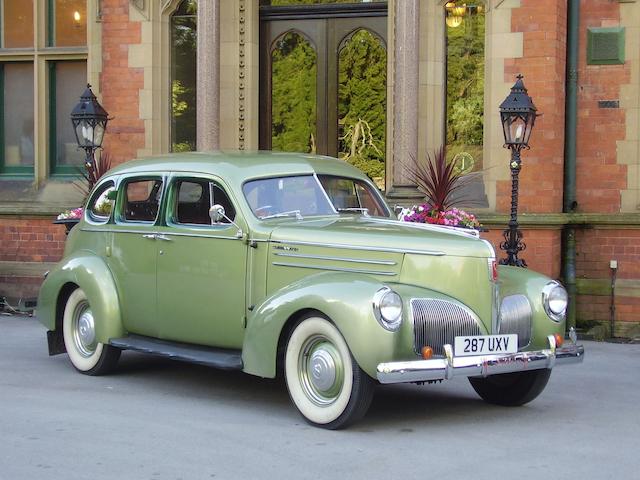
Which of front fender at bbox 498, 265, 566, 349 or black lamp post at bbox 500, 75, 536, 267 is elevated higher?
black lamp post at bbox 500, 75, 536, 267

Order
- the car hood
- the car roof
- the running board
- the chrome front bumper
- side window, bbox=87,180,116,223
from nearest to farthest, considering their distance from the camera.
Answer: the chrome front bumper
the car hood
the running board
the car roof
side window, bbox=87,180,116,223

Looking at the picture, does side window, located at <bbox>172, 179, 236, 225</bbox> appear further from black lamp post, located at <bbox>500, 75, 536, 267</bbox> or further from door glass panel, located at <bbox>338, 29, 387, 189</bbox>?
door glass panel, located at <bbox>338, 29, 387, 189</bbox>

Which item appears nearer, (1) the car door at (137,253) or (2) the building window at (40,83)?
(1) the car door at (137,253)

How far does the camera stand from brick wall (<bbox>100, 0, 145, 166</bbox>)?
46.7ft

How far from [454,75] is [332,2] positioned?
6.55 feet

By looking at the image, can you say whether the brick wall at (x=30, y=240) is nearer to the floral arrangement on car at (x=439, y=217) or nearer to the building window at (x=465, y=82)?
the building window at (x=465, y=82)

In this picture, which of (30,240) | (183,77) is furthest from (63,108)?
(183,77)

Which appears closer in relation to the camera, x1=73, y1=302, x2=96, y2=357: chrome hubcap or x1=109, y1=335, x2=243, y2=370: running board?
x1=109, y1=335, x2=243, y2=370: running board

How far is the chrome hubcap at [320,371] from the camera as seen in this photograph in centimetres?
700

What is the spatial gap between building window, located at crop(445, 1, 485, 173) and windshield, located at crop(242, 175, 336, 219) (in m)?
5.14

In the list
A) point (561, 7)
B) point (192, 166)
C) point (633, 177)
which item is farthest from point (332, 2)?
point (192, 166)

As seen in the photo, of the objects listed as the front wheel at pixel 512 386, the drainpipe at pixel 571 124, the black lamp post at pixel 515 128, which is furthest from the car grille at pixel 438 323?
the drainpipe at pixel 571 124

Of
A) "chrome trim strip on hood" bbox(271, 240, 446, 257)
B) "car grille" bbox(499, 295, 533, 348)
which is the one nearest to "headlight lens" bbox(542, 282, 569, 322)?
"car grille" bbox(499, 295, 533, 348)

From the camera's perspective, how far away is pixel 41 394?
8.27 metres
